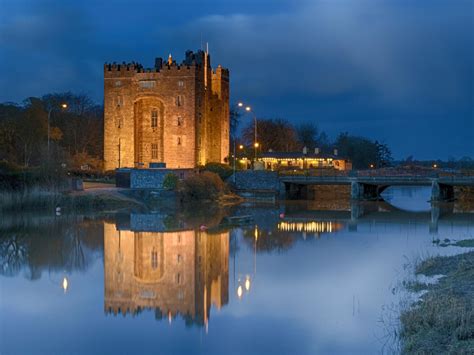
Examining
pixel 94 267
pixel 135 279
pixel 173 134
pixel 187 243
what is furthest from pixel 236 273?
pixel 173 134

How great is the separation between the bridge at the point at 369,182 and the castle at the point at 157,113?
30.4 ft

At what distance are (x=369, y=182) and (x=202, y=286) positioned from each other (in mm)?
45886

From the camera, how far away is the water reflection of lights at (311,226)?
120ft

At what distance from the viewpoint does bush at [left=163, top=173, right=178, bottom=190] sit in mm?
54906

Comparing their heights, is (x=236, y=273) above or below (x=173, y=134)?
below

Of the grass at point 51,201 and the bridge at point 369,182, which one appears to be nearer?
the grass at point 51,201

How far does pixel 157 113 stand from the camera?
6612cm

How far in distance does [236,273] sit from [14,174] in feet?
85.8

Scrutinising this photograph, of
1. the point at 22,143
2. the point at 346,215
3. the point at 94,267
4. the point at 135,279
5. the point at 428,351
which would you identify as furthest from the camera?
the point at 22,143

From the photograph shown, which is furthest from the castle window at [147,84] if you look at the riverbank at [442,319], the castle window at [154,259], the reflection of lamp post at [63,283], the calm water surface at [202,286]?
the riverbank at [442,319]

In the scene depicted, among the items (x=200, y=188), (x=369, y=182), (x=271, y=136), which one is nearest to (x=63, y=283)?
(x=200, y=188)

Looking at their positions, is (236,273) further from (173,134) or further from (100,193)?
(173,134)

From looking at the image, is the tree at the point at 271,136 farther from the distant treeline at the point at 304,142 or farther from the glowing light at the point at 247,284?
the glowing light at the point at 247,284

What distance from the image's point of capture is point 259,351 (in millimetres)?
13266
